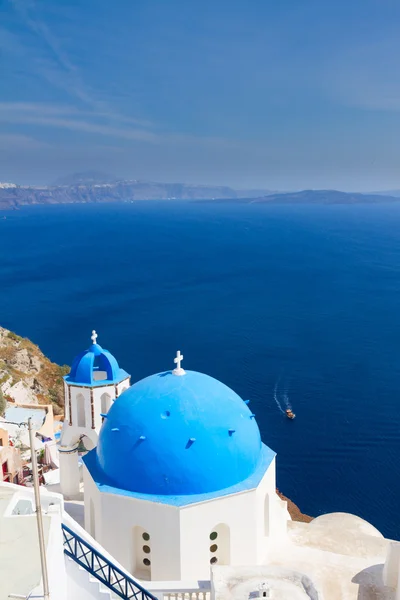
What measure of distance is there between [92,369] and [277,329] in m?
44.6

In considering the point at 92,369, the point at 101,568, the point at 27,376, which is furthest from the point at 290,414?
the point at 101,568

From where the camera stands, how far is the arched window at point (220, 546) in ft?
41.1

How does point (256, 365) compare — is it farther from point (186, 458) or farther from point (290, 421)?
point (186, 458)

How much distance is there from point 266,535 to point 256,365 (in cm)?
3465

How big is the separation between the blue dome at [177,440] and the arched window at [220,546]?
3.85ft

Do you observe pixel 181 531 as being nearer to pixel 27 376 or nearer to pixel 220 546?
pixel 220 546

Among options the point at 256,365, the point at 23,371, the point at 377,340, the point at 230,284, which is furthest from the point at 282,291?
the point at 23,371

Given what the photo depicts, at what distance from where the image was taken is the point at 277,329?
195ft

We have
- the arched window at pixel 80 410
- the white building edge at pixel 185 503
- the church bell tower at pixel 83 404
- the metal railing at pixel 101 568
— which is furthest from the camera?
the arched window at pixel 80 410

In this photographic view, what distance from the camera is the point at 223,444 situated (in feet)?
41.1

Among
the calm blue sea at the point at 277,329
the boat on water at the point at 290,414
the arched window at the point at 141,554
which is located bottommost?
the boat on water at the point at 290,414

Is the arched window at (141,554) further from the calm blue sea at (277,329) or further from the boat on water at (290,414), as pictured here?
the boat on water at (290,414)

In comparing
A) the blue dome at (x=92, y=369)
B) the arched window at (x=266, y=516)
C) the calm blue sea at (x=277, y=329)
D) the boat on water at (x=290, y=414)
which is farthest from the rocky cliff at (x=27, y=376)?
the arched window at (x=266, y=516)

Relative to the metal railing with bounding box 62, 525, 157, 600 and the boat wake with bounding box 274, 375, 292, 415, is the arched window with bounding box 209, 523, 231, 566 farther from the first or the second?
the boat wake with bounding box 274, 375, 292, 415
